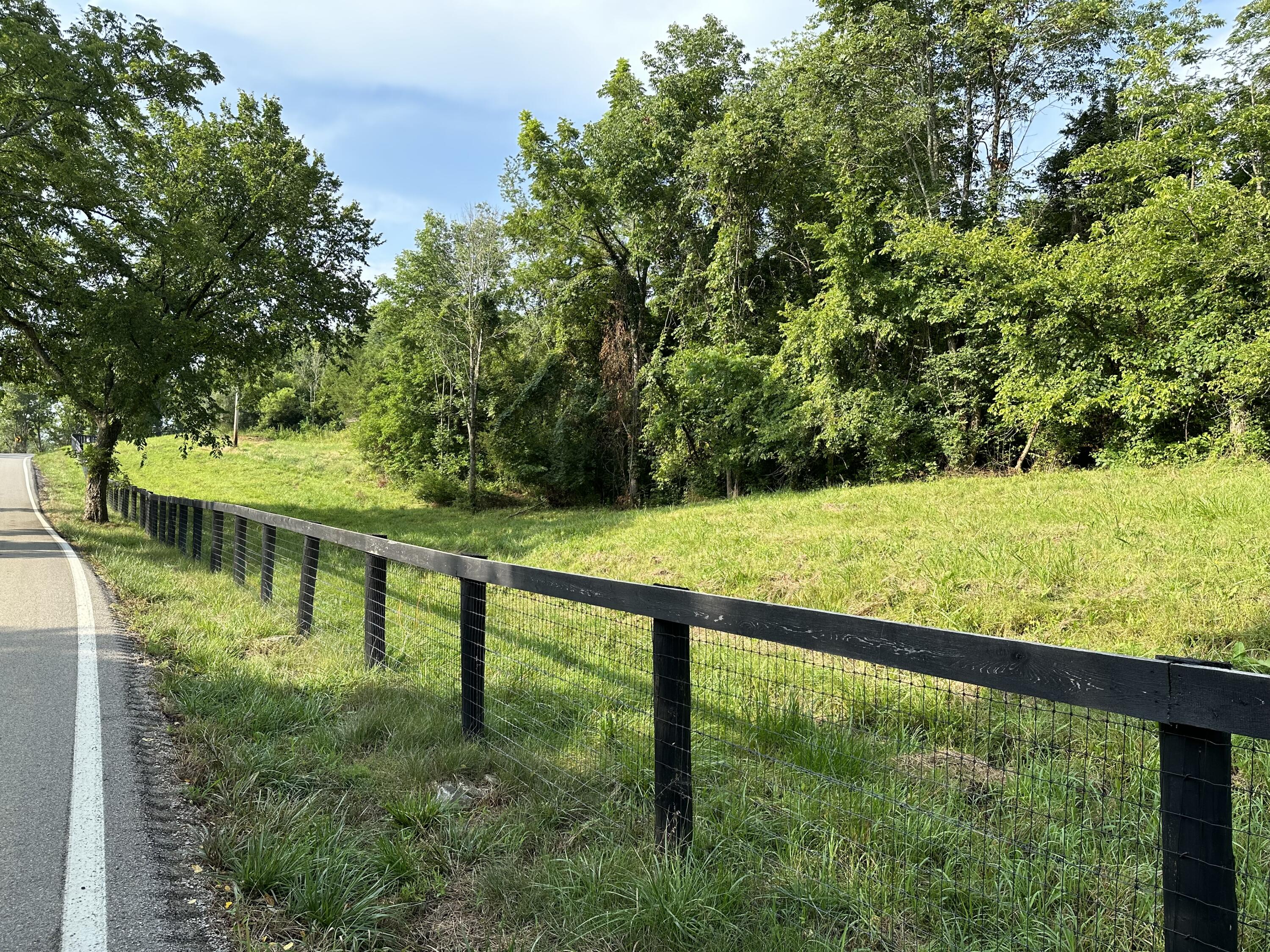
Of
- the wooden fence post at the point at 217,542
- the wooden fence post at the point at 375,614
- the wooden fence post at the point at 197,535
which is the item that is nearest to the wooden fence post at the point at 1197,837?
the wooden fence post at the point at 375,614

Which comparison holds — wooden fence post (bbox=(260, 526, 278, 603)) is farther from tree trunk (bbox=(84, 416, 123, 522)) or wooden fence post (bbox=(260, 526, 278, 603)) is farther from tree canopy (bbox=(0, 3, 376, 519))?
tree trunk (bbox=(84, 416, 123, 522))

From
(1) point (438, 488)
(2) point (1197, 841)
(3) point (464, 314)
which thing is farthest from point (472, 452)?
(2) point (1197, 841)

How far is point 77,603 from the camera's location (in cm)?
852

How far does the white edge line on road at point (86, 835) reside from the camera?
8.71 feet

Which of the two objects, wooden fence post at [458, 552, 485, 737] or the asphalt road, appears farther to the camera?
wooden fence post at [458, 552, 485, 737]

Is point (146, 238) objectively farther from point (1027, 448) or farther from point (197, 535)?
point (1027, 448)

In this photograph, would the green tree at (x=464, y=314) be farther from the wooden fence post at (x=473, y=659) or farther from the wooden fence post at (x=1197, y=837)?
the wooden fence post at (x=1197, y=837)

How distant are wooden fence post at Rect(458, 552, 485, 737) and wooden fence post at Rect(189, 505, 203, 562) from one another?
9.57m

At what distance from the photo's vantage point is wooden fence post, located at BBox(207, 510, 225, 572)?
10898 millimetres

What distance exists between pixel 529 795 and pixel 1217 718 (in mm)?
3058

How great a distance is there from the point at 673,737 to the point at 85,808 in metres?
2.90

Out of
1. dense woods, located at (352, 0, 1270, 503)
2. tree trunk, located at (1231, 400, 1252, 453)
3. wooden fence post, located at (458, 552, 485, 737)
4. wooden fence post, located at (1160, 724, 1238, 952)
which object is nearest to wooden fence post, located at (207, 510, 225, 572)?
wooden fence post, located at (458, 552, 485, 737)

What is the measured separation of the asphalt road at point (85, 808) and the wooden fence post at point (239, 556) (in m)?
2.72

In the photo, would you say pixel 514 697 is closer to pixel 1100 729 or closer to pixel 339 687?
pixel 339 687
